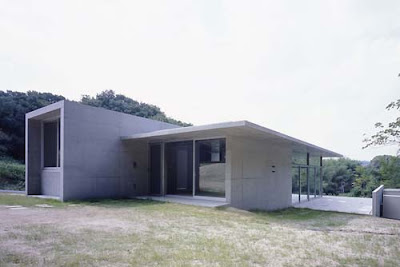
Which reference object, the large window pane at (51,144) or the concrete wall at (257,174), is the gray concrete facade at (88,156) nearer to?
the large window pane at (51,144)

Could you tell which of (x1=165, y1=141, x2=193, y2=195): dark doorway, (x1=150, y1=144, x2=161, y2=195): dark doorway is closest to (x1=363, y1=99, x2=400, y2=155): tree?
(x1=165, y1=141, x2=193, y2=195): dark doorway

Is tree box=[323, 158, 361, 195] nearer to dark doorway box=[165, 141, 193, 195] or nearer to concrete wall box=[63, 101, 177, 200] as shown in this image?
dark doorway box=[165, 141, 193, 195]

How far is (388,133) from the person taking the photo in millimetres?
7297

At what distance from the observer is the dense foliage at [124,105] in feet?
106

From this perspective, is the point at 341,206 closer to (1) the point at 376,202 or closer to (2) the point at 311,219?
(1) the point at 376,202

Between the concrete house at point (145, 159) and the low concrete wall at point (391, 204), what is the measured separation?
11.1 ft

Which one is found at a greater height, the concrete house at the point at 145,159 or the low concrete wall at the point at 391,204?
the concrete house at the point at 145,159

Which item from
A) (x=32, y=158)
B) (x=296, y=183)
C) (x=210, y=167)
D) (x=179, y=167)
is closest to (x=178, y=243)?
(x=210, y=167)

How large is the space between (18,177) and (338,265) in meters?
18.4

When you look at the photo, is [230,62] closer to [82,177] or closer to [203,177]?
[203,177]

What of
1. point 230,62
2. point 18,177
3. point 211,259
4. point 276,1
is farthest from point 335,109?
point 18,177

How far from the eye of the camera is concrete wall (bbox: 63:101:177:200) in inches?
377

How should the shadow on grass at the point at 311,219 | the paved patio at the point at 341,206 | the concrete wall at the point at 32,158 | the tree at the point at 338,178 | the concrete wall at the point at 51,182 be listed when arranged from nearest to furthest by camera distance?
the shadow on grass at the point at 311,219 < the concrete wall at the point at 51,182 < the concrete wall at the point at 32,158 < the paved patio at the point at 341,206 < the tree at the point at 338,178

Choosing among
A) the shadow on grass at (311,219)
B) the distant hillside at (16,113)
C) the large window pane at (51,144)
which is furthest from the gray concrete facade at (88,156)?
the distant hillside at (16,113)
